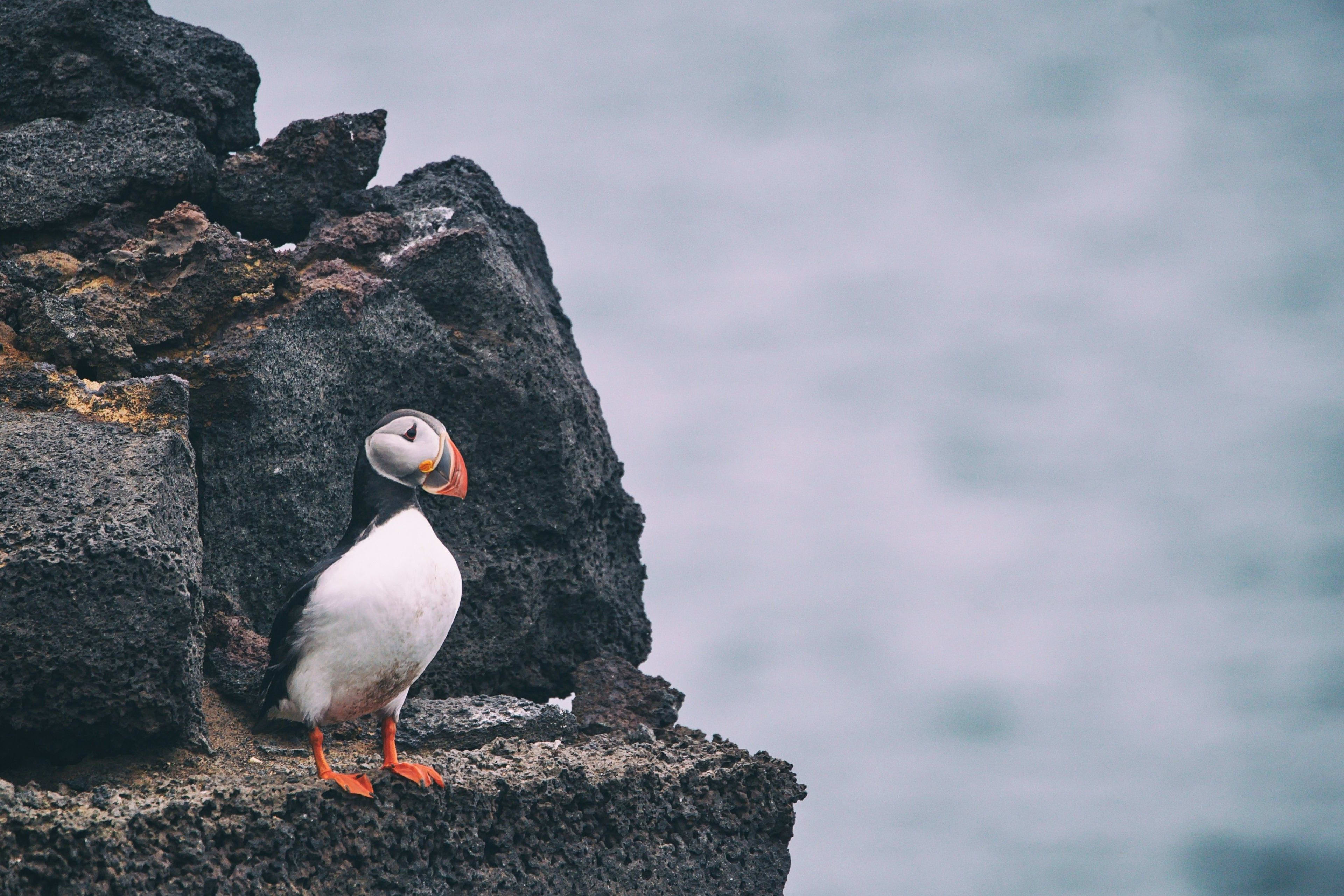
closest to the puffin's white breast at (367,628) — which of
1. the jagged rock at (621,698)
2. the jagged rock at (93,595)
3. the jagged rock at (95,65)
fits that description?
the jagged rock at (93,595)

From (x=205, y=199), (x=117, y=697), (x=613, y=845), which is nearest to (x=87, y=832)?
(x=117, y=697)

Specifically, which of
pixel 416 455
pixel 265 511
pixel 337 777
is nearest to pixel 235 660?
pixel 265 511

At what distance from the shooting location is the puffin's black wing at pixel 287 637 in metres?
4.89

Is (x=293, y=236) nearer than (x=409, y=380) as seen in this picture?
No

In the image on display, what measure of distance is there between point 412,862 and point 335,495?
2251 millimetres

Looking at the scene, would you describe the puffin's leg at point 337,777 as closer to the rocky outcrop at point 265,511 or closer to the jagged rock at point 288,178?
the rocky outcrop at point 265,511

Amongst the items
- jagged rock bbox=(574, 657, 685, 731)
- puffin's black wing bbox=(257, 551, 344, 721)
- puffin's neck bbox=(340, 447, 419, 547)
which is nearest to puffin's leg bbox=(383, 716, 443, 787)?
puffin's black wing bbox=(257, 551, 344, 721)

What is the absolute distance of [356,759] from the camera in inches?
217

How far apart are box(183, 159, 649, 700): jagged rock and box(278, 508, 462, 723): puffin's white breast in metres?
1.29

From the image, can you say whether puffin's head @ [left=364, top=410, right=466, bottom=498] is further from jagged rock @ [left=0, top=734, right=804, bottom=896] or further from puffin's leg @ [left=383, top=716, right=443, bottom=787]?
jagged rock @ [left=0, top=734, right=804, bottom=896]

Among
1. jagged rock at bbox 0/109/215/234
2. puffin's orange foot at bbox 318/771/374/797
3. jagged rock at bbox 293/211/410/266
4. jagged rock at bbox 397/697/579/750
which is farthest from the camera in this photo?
jagged rock at bbox 293/211/410/266

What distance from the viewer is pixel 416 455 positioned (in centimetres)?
518

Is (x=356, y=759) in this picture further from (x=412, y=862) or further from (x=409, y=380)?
(x=409, y=380)

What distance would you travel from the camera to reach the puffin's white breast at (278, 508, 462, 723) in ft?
15.8
